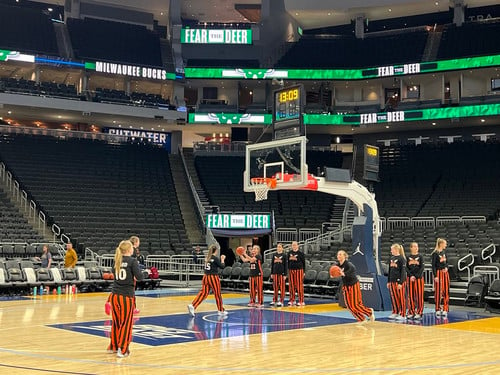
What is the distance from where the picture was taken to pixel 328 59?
41719 mm

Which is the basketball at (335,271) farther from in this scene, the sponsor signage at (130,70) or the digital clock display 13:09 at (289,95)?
the sponsor signage at (130,70)

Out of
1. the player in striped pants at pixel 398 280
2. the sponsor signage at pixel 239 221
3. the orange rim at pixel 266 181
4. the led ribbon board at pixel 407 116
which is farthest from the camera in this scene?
the led ribbon board at pixel 407 116

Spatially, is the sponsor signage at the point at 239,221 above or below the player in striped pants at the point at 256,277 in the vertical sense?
above

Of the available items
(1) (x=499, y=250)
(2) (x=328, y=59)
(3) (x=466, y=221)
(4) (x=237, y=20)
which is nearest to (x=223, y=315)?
(1) (x=499, y=250)

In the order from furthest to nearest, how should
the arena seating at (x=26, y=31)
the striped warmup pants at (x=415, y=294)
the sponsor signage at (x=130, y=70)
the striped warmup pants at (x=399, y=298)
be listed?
the sponsor signage at (x=130, y=70) → the arena seating at (x=26, y=31) → the striped warmup pants at (x=415, y=294) → the striped warmup pants at (x=399, y=298)

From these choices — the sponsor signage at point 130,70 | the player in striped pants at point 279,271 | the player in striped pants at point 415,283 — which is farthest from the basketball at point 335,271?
the sponsor signage at point 130,70

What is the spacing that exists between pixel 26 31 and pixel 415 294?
31189 millimetres

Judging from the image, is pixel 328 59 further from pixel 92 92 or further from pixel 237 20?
pixel 92 92

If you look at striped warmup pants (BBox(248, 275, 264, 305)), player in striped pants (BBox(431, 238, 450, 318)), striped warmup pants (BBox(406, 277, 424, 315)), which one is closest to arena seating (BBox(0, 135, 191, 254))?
striped warmup pants (BBox(248, 275, 264, 305))

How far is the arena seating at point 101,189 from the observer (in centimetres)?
3128

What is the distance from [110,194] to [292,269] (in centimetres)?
1816

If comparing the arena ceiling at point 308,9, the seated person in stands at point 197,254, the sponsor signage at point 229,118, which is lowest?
the seated person in stands at point 197,254

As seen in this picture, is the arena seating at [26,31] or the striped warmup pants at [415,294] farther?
the arena seating at [26,31]

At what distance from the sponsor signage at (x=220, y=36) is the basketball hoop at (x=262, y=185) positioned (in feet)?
78.1
